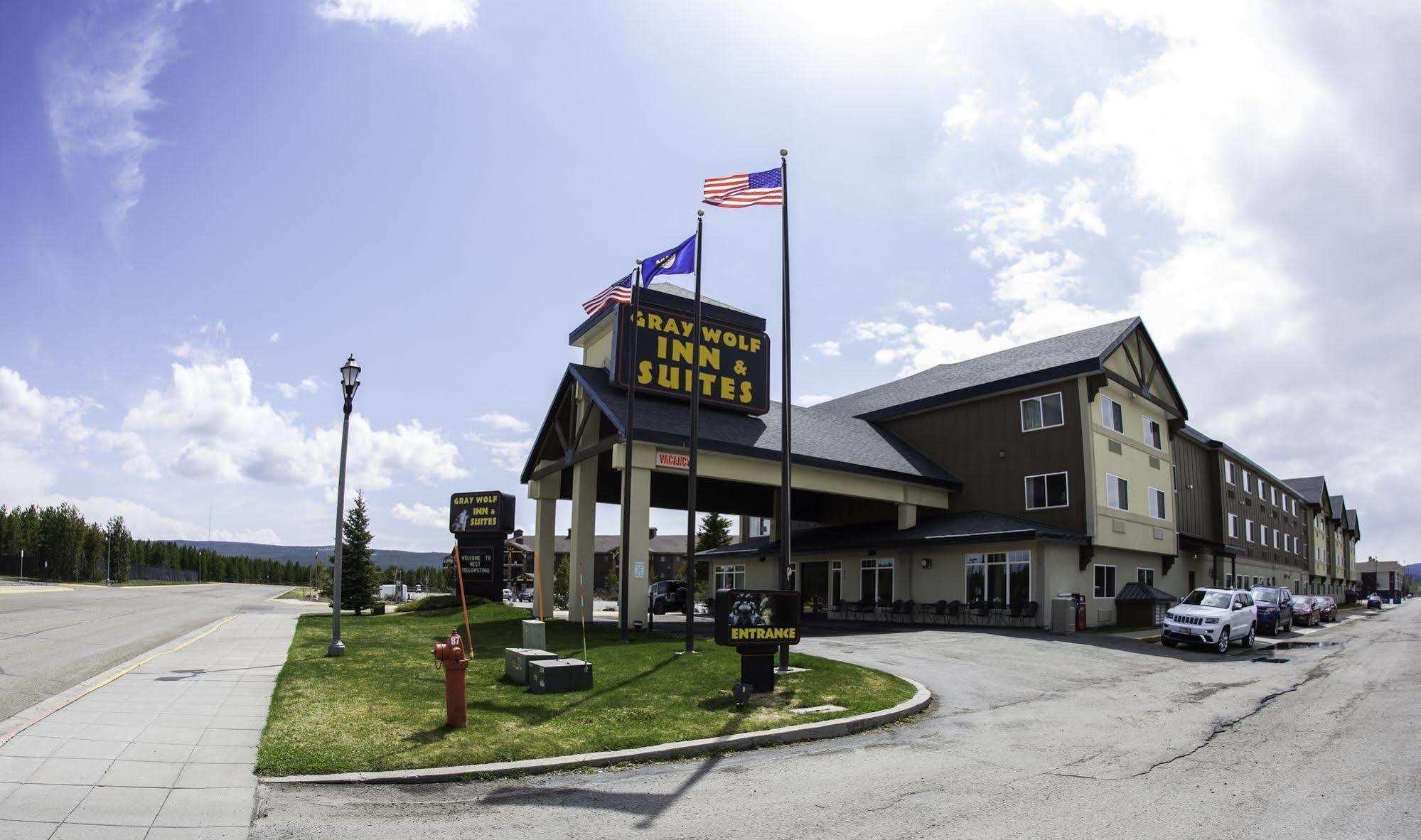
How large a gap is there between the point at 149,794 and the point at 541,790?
125 inches

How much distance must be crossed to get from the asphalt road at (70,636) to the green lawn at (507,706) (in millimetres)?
2999

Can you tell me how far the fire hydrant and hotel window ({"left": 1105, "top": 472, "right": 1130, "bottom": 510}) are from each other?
2605 centimetres

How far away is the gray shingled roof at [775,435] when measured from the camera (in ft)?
79.1

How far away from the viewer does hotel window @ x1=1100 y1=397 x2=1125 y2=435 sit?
3025cm

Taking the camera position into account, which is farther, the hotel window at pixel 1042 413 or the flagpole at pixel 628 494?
the hotel window at pixel 1042 413

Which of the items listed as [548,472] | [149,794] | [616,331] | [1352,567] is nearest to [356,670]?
[149,794]

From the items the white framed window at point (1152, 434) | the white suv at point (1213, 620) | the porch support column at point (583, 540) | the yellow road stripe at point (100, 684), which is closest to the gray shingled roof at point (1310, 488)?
the white framed window at point (1152, 434)

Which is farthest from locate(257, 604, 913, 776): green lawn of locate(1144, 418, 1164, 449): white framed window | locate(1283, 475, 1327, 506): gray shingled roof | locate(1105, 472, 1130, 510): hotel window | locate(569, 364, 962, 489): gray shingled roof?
locate(1283, 475, 1327, 506): gray shingled roof

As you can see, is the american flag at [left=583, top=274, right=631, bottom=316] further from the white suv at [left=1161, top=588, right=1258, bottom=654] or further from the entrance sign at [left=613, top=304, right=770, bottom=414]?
the white suv at [left=1161, top=588, right=1258, bottom=654]

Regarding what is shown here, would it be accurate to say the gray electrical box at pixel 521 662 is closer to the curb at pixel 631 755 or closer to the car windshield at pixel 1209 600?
the curb at pixel 631 755

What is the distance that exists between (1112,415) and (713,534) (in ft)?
119

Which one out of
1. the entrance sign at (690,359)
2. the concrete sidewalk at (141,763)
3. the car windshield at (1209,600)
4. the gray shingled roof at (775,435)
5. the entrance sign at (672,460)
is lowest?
the concrete sidewalk at (141,763)

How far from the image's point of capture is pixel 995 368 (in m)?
34.0

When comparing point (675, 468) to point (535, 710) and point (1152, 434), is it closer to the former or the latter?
point (535, 710)
